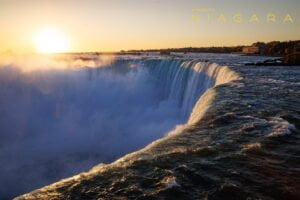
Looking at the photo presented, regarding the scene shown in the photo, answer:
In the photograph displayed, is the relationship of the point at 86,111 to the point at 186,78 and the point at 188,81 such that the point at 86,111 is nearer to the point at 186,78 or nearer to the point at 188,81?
the point at 186,78

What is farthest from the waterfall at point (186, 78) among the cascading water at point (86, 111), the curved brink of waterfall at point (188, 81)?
A: the cascading water at point (86, 111)

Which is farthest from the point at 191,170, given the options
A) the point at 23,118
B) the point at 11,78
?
the point at 11,78

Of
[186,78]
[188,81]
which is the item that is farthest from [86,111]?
[188,81]

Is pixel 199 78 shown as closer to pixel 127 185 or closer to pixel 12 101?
pixel 12 101

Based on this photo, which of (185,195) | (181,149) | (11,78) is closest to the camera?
(185,195)

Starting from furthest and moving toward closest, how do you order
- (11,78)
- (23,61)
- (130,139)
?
(23,61)
(11,78)
(130,139)

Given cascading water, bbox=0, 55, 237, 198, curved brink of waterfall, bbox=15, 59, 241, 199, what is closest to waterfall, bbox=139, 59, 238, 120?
curved brink of waterfall, bbox=15, 59, 241, 199

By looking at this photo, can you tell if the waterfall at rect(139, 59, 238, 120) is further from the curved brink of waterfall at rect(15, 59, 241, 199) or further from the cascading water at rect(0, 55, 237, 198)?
the cascading water at rect(0, 55, 237, 198)

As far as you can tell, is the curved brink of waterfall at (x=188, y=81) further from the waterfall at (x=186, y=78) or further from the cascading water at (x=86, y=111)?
the cascading water at (x=86, y=111)
